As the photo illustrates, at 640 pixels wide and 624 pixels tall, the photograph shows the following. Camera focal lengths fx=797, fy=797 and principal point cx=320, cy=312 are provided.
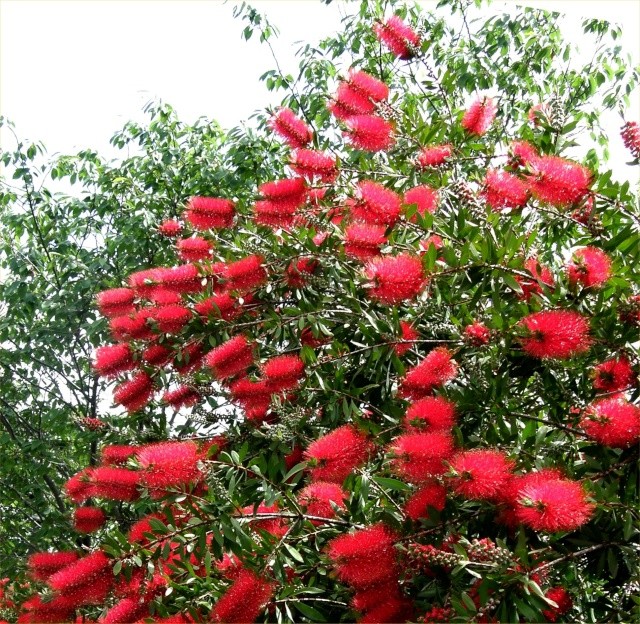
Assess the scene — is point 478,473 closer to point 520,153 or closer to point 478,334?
point 478,334

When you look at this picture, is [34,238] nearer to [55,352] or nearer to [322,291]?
[55,352]

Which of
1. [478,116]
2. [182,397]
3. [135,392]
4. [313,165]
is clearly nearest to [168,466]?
[135,392]

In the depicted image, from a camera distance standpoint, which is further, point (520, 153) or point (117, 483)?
point (520, 153)

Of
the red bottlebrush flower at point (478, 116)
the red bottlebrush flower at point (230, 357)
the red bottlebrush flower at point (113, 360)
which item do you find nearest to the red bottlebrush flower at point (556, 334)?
the red bottlebrush flower at point (230, 357)

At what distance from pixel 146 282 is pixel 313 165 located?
83 cm

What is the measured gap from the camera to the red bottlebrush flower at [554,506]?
1.83 m

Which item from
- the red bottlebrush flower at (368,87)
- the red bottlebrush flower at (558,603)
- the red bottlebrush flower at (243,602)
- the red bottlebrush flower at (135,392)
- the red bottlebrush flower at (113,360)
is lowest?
the red bottlebrush flower at (558,603)

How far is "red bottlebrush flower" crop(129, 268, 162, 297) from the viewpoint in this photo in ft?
10.6

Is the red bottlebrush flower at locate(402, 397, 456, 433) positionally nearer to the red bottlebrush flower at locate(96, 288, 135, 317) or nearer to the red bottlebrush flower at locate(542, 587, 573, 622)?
the red bottlebrush flower at locate(542, 587, 573, 622)

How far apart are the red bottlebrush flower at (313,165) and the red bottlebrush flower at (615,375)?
49.4 inches

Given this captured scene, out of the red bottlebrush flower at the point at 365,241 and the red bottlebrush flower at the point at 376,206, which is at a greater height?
the red bottlebrush flower at the point at 376,206

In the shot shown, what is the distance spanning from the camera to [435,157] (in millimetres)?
3199

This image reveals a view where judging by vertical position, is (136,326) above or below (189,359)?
above

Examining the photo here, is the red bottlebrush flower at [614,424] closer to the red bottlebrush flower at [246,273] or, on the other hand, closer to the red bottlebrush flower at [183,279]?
the red bottlebrush flower at [246,273]
